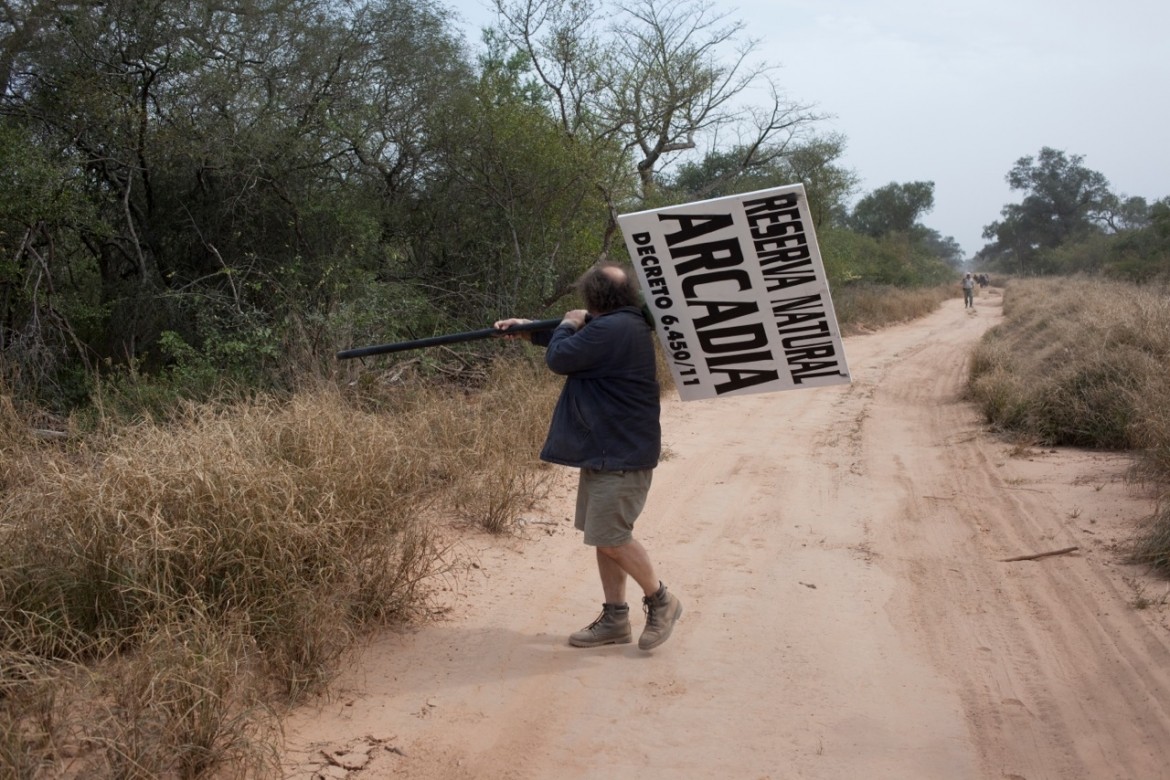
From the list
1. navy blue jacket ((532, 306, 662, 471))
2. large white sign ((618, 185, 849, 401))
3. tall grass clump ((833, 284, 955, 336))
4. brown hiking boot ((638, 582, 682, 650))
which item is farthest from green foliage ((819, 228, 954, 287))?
navy blue jacket ((532, 306, 662, 471))

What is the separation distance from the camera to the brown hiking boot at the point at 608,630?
174 inches

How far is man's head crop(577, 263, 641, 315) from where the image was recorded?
4227mm

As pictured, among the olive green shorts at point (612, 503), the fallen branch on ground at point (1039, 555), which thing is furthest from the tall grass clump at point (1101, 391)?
the olive green shorts at point (612, 503)

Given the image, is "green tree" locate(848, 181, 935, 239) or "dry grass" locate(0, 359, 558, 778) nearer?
"dry grass" locate(0, 359, 558, 778)

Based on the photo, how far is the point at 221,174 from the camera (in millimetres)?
10797

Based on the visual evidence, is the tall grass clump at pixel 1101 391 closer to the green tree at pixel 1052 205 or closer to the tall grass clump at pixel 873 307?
the tall grass clump at pixel 873 307

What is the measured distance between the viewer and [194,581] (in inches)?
151

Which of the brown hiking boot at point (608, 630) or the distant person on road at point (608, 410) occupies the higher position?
the distant person on road at point (608, 410)

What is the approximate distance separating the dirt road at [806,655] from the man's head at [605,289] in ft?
5.16

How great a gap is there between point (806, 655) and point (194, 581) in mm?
2633

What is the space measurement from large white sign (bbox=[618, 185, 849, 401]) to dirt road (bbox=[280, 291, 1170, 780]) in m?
1.26

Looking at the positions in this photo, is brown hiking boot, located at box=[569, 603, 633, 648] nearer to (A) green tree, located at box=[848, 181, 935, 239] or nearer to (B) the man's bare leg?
(B) the man's bare leg

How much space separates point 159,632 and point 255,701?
0.41m

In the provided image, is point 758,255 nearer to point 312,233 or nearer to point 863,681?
point 863,681
